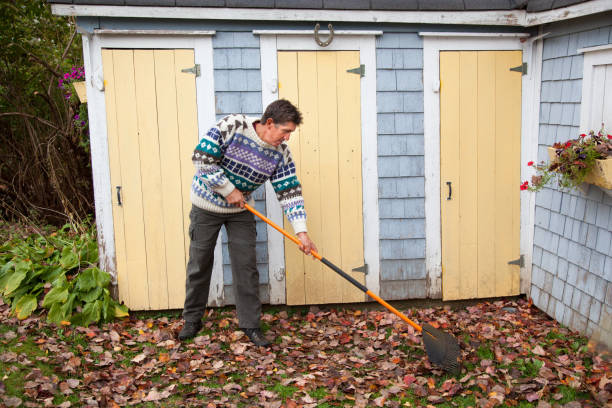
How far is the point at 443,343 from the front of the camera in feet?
13.8

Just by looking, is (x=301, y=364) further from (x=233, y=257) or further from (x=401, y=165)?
(x=401, y=165)

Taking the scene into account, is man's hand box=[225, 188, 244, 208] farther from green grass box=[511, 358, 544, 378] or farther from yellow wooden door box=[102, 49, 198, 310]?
green grass box=[511, 358, 544, 378]

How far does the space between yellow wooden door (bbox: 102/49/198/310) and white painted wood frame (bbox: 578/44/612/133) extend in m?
3.14

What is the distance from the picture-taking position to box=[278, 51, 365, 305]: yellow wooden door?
5.15 meters

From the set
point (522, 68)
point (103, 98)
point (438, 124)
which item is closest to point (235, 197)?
point (103, 98)

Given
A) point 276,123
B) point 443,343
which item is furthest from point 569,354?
point 276,123

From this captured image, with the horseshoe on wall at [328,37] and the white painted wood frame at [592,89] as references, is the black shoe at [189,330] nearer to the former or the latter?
the horseshoe on wall at [328,37]

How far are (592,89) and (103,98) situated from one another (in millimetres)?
3922

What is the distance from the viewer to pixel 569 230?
488cm

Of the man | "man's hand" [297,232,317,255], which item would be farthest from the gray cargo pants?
"man's hand" [297,232,317,255]

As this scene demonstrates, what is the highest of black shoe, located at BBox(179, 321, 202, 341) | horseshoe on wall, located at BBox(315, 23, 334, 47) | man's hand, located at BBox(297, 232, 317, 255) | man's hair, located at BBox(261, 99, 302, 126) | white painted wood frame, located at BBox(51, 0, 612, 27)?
white painted wood frame, located at BBox(51, 0, 612, 27)

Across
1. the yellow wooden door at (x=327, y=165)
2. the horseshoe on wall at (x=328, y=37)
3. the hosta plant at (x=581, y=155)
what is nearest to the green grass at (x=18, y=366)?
the yellow wooden door at (x=327, y=165)

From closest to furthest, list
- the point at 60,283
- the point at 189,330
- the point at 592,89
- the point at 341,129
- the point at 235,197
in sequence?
the point at 235,197
the point at 592,89
the point at 189,330
the point at 60,283
the point at 341,129

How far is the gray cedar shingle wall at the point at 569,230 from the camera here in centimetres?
445
